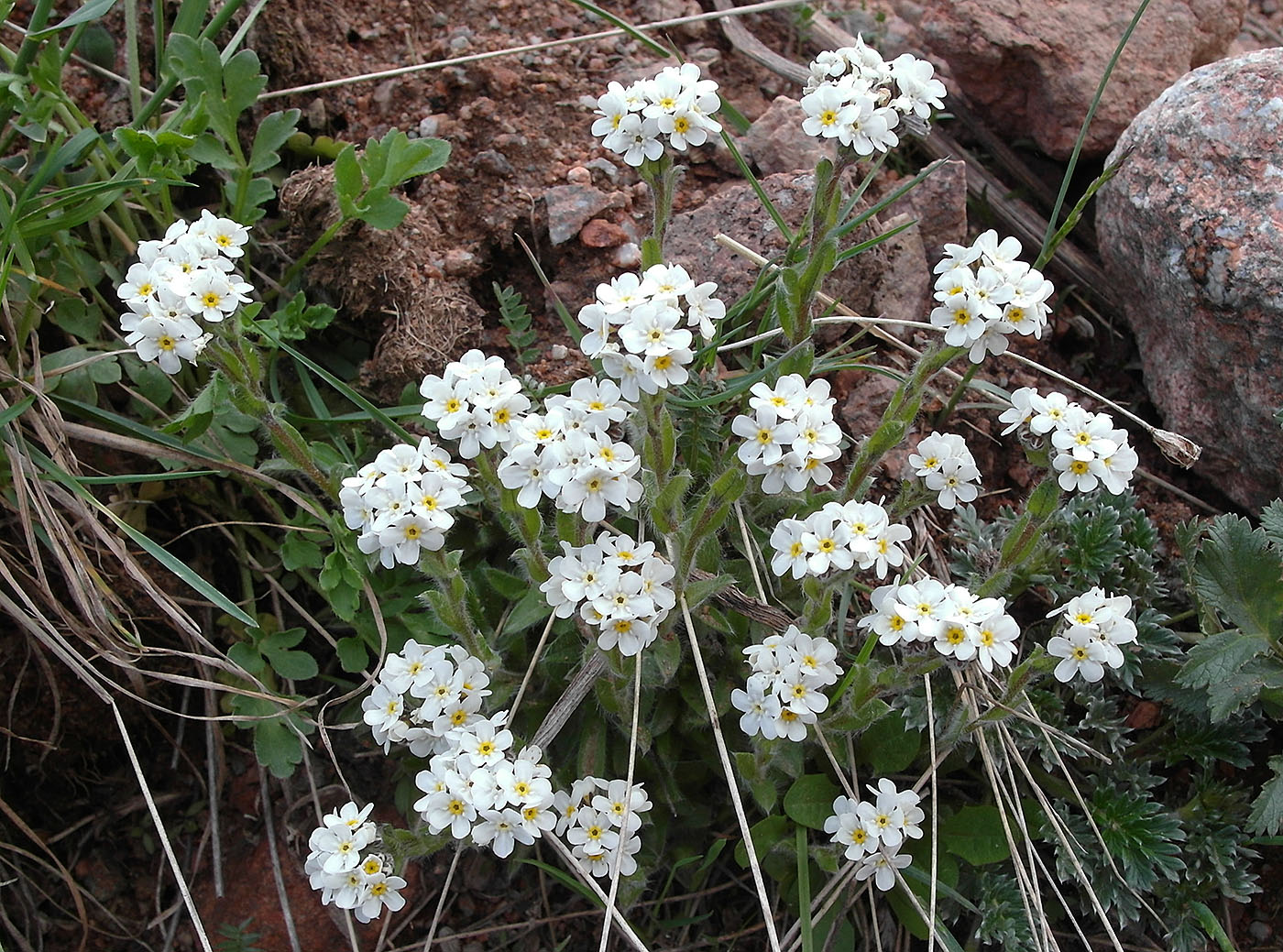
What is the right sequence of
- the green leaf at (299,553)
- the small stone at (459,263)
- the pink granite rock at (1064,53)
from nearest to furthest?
the green leaf at (299,553) → the small stone at (459,263) → the pink granite rock at (1064,53)

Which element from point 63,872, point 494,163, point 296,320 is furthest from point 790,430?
point 63,872

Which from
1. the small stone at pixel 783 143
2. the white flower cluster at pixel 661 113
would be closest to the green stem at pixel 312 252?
the white flower cluster at pixel 661 113

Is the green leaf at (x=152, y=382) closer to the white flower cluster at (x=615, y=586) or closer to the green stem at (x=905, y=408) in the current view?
the white flower cluster at (x=615, y=586)

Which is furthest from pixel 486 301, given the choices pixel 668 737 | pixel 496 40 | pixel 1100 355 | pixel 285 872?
pixel 1100 355

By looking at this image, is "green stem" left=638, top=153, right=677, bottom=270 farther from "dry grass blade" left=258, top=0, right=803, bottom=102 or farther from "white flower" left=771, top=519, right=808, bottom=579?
"dry grass blade" left=258, top=0, right=803, bottom=102

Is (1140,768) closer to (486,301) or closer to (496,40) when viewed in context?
(486,301)

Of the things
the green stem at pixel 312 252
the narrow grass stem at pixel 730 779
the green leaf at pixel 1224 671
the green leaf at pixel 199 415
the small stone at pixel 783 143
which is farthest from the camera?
the small stone at pixel 783 143

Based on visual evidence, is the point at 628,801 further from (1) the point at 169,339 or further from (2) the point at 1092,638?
(1) the point at 169,339

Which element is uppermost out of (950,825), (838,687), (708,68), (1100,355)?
(708,68)
